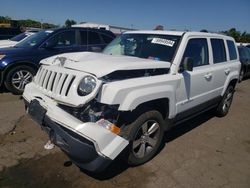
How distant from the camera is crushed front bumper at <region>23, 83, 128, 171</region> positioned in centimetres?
284

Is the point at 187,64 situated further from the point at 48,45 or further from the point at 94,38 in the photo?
the point at 94,38

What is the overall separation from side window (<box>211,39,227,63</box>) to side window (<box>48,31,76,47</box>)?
4229 mm

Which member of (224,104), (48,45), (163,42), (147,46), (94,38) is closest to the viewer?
(163,42)

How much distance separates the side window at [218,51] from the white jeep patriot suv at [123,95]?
287 mm

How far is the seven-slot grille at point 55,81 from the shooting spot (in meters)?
3.10

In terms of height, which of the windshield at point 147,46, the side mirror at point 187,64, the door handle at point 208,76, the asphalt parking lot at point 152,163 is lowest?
the asphalt parking lot at point 152,163

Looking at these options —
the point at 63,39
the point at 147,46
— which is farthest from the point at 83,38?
the point at 147,46

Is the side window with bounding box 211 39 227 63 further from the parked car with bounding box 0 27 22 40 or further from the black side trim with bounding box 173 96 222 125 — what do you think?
the parked car with bounding box 0 27 22 40

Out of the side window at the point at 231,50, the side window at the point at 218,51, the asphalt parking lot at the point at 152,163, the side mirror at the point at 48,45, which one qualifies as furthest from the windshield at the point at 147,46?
the side mirror at the point at 48,45

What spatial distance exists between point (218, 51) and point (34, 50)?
4.65 m

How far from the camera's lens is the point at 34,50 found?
7031 millimetres

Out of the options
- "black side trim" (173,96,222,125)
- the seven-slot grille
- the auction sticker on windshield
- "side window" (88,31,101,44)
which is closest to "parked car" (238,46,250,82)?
"side window" (88,31,101,44)

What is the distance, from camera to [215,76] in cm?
500

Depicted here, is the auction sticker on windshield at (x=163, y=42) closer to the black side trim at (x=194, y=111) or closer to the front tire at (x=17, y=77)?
the black side trim at (x=194, y=111)
